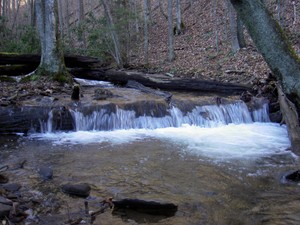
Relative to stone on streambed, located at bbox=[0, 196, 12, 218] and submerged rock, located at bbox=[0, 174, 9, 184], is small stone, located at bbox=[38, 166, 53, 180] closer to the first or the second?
submerged rock, located at bbox=[0, 174, 9, 184]

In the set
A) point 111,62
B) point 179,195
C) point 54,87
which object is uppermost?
point 111,62

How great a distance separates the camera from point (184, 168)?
6.87 metres

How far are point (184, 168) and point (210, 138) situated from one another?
111 inches

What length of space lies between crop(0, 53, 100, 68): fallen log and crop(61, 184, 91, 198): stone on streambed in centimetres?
980

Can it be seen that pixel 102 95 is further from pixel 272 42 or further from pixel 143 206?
pixel 272 42

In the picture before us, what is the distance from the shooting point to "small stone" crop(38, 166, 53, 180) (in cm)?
601

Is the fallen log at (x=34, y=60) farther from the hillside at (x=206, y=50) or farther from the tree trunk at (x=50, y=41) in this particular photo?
the hillside at (x=206, y=50)

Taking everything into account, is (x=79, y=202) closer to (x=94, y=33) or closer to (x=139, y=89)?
(x=139, y=89)

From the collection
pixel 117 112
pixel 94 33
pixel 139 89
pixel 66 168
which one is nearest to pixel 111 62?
pixel 94 33

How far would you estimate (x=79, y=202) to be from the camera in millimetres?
5039

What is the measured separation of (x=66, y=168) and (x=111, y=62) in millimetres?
14202

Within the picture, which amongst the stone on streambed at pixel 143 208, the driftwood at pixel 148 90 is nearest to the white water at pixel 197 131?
the driftwood at pixel 148 90

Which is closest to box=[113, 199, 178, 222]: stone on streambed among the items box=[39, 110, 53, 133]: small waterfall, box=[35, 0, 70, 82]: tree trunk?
box=[39, 110, 53, 133]: small waterfall

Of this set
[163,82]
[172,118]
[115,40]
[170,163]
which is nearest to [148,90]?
[163,82]
